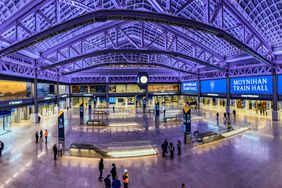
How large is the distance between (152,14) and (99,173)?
1145cm

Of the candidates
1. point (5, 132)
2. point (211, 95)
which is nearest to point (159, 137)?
point (5, 132)

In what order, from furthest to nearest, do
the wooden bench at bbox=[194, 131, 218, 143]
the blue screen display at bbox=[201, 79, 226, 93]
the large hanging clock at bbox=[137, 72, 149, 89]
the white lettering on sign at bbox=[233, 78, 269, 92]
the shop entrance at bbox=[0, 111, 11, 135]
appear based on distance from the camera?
the large hanging clock at bbox=[137, 72, 149, 89] < the blue screen display at bbox=[201, 79, 226, 93] < the white lettering on sign at bbox=[233, 78, 269, 92] < the shop entrance at bbox=[0, 111, 11, 135] < the wooden bench at bbox=[194, 131, 218, 143]

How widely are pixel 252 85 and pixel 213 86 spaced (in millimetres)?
10699

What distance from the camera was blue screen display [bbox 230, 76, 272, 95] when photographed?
30.1 metres

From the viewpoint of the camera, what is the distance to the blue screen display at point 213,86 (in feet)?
131

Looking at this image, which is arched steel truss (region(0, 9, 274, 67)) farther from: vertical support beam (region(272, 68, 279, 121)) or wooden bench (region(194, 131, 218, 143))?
vertical support beam (region(272, 68, 279, 121))

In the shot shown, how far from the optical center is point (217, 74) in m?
41.7

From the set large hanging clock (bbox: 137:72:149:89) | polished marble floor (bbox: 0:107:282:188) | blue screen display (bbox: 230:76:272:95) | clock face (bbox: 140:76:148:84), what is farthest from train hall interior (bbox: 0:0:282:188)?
clock face (bbox: 140:76:148:84)

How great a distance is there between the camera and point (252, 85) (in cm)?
3259

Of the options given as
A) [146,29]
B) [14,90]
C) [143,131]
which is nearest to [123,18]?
[143,131]

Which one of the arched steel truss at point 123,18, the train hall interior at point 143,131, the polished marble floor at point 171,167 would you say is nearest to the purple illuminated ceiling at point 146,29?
the arched steel truss at point 123,18

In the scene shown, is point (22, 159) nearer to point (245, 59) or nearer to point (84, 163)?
point (84, 163)

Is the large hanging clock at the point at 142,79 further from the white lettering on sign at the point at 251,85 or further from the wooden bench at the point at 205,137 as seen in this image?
the wooden bench at the point at 205,137

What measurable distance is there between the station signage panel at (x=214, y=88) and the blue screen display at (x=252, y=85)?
2.59 meters
